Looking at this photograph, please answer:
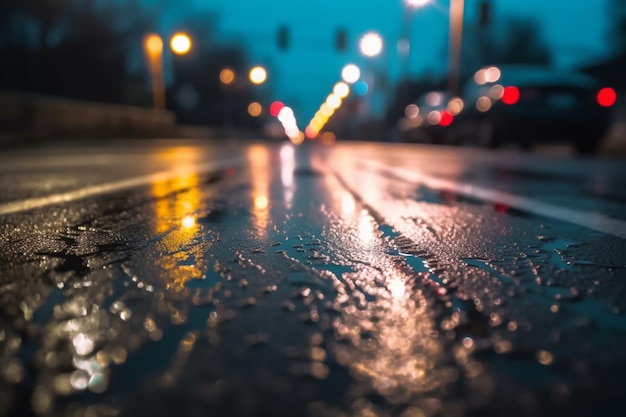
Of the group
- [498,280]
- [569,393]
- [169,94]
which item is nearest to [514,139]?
[498,280]

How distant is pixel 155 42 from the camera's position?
27.9 metres

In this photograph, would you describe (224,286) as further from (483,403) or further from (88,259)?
(483,403)

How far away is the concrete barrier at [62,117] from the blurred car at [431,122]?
1128 cm

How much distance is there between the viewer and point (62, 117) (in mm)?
20484

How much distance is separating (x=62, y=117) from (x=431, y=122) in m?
12.5

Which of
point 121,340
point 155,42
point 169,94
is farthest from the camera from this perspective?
point 169,94

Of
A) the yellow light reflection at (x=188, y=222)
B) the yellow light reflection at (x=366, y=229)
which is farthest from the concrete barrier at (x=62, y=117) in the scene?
the yellow light reflection at (x=366, y=229)

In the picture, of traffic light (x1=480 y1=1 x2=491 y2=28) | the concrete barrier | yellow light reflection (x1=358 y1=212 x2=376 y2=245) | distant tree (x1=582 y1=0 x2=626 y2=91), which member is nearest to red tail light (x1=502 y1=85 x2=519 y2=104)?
yellow light reflection (x1=358 y1=212 x2=376 y2=245)

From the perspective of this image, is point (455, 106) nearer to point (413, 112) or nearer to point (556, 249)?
point (413, 112)

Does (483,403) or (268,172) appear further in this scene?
(268,172)

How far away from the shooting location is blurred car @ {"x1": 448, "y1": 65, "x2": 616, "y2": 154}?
1302cm

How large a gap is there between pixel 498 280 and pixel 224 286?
924mm

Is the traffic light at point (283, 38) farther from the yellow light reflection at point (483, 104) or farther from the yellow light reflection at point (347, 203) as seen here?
the yellow light reflection at point (347, 203)

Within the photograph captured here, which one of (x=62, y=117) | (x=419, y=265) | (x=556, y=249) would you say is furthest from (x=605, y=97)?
(x=62, y=117)
